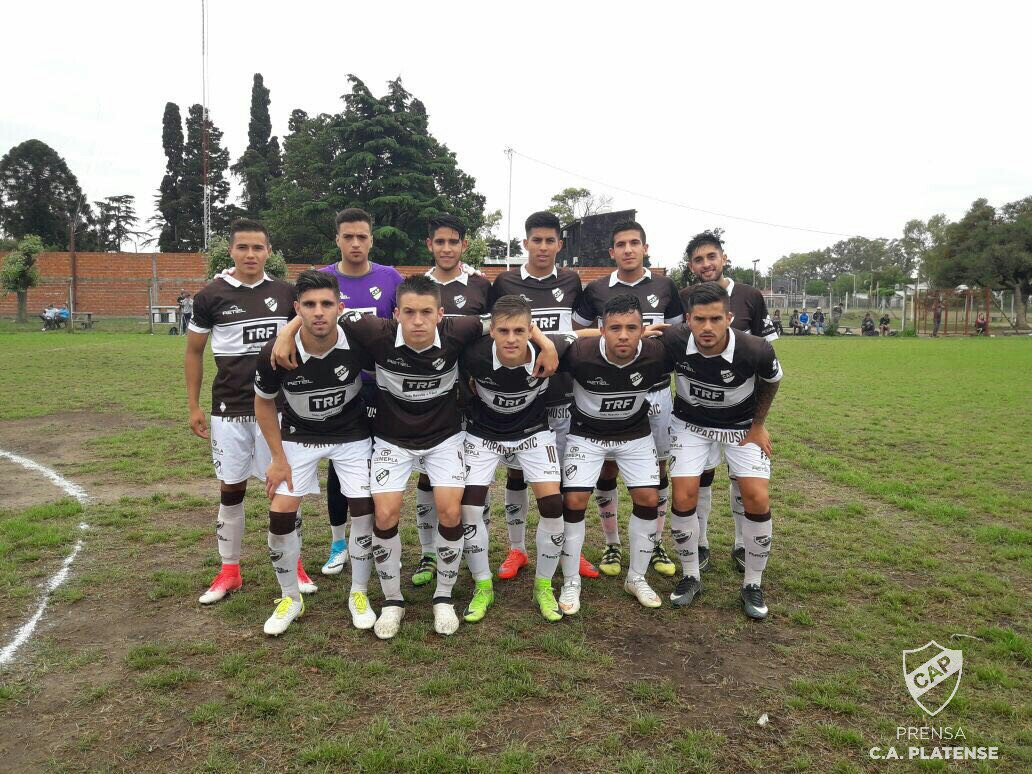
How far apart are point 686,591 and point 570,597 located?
804mm

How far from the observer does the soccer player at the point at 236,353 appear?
4293 millimetres

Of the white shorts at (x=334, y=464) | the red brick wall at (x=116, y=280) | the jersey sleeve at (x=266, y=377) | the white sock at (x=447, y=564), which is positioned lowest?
the white sock at (x=447, y=564)

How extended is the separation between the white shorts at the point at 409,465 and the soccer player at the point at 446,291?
50cm

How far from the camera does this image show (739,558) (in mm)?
5000

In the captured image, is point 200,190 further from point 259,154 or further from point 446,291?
point 446,291

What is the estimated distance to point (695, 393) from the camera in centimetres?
447

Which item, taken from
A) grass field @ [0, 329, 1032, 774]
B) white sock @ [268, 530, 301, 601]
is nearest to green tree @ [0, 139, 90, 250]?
grass field @ [0, 329, 1032, 774]

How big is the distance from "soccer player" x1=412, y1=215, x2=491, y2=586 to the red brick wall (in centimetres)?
2875

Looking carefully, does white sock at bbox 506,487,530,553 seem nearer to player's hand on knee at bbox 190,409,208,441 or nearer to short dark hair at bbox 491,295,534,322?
short dark hair at bbox 491,295,534,322

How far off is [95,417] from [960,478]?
12163 millimetres

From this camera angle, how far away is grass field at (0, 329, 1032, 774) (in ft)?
9.39

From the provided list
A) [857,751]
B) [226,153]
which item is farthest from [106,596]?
[226,153]

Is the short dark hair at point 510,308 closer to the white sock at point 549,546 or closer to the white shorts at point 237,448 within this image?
the white sock at point 549,546

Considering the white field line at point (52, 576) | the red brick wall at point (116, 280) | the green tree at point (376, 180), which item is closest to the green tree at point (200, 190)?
the green tree at point (376, 180)
